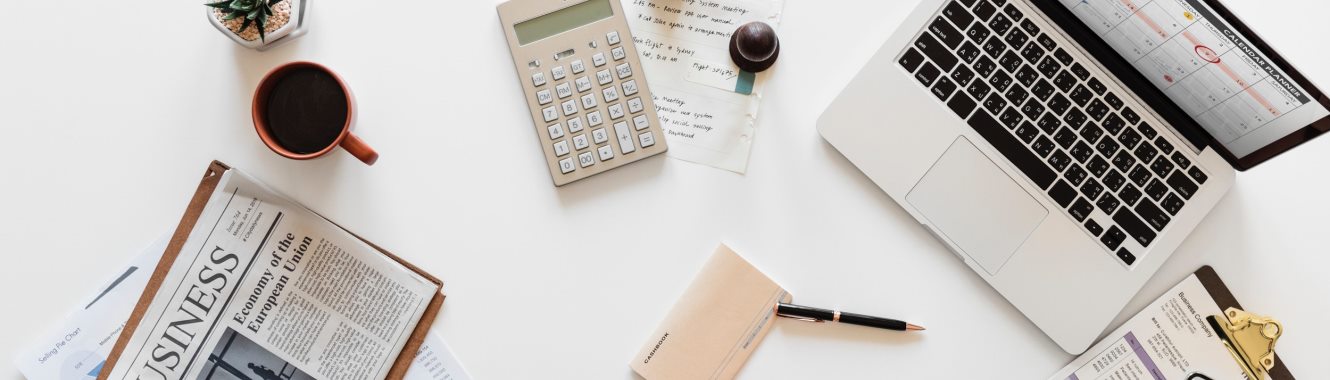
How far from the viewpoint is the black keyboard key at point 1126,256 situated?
30.1 inches

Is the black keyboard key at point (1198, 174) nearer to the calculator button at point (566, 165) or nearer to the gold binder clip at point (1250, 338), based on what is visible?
the gold binder clip at point (1250, 338)

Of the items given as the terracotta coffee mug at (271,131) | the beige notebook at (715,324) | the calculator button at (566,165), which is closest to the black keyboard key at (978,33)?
the beige notebook at (715,324)

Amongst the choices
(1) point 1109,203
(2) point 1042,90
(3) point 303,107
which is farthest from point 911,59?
(3) point 303,107

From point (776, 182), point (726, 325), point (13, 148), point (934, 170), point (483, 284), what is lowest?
point (13, 148)

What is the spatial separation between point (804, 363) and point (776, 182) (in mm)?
194

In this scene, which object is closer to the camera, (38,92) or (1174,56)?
(1174,56)

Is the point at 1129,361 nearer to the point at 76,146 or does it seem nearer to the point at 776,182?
the point at 776,182

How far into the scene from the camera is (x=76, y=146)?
814 mm

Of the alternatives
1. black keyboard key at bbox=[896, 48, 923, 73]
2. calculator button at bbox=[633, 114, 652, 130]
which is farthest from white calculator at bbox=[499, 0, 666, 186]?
black keyboard key at bbox=[896, 48, 923, 73]

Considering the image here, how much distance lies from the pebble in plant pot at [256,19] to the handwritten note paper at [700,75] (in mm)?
336

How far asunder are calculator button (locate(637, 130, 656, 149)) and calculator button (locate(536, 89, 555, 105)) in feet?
0.32

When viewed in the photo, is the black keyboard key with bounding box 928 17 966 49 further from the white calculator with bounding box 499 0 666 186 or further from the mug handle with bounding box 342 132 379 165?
the mug handle with bounding box 342 132 379 165

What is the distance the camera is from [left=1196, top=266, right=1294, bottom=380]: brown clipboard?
802 mm

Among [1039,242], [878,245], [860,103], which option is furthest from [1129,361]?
[860,103]
